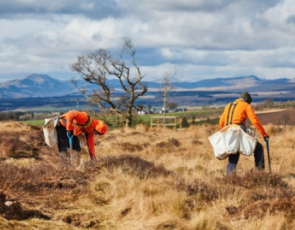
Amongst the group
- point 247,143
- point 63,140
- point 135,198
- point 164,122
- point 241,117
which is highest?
point 241,117

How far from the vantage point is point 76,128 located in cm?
1142

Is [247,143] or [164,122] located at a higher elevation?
[247,143]

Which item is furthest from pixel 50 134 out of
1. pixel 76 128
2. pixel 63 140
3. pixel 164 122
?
pixel 164 122

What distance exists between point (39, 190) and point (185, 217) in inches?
95.2

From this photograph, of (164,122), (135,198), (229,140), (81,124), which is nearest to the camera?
(135,198)

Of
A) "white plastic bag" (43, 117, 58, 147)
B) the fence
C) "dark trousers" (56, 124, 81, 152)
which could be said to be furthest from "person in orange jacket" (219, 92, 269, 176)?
the fence

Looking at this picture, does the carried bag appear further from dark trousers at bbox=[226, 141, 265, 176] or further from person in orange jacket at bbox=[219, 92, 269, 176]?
dark trousers at bbox=[226, 141, 265, 176]

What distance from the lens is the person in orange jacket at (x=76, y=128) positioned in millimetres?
11273

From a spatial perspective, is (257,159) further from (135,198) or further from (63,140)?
(63,140)

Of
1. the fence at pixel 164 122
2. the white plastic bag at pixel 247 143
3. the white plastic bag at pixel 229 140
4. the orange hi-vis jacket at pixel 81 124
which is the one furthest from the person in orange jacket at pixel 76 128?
the fence at pixel 164 122

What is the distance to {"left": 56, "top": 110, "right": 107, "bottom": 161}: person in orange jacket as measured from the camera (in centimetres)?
1127

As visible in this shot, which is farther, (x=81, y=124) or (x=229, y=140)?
(x=81, y=124)

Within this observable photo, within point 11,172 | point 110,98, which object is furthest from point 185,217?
point 110,98

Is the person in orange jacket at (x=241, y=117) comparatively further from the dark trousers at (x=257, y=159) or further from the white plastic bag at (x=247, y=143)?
the white plastic bag at (x=247, y=143)
